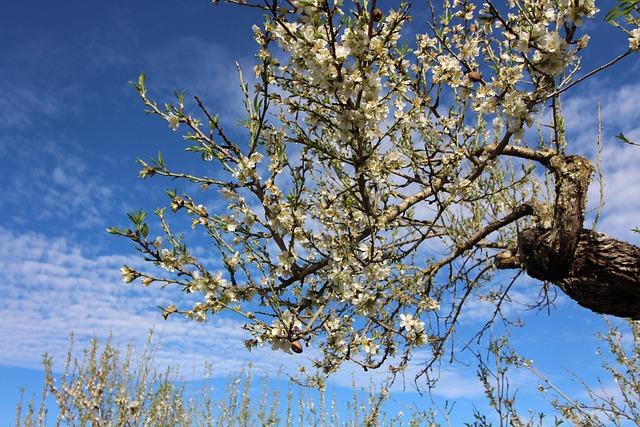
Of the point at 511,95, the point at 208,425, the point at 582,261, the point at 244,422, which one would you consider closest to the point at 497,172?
the point at 582,261

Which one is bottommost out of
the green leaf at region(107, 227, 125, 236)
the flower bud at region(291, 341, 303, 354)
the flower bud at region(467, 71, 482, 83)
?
the flower bud at region(291, 341, 303, 354)

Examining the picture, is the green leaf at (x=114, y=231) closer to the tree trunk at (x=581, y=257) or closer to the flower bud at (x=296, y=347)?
the flower bud at (x=296, y=347)

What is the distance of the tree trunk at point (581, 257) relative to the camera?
3.07 meters

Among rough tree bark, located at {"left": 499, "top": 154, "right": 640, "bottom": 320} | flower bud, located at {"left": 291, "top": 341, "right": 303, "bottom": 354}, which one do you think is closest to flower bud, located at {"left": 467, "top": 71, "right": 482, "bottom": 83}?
rough tree bark, located at {"left": 499, "top": 154, "right": 640, "bottom": 320}

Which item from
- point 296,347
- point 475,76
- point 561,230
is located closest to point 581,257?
point 561,230

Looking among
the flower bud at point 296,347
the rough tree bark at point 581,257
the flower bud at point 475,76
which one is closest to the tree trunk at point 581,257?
the rough tree bark at point 581,257

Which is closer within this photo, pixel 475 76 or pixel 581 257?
pixel 475 76

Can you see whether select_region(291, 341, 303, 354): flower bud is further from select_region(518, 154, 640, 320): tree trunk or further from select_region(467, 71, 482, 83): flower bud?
select_region(518, 154, 640, 320): tree trunk

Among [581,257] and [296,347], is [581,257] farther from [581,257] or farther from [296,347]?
[296,347]

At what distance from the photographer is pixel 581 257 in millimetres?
3186

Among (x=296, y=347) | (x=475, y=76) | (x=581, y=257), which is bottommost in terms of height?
(x=296, y=347)

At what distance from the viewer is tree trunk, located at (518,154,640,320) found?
10.1 ft

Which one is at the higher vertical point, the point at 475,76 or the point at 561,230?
the point at 475,76

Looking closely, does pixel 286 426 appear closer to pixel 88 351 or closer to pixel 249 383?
pixel 249 383
